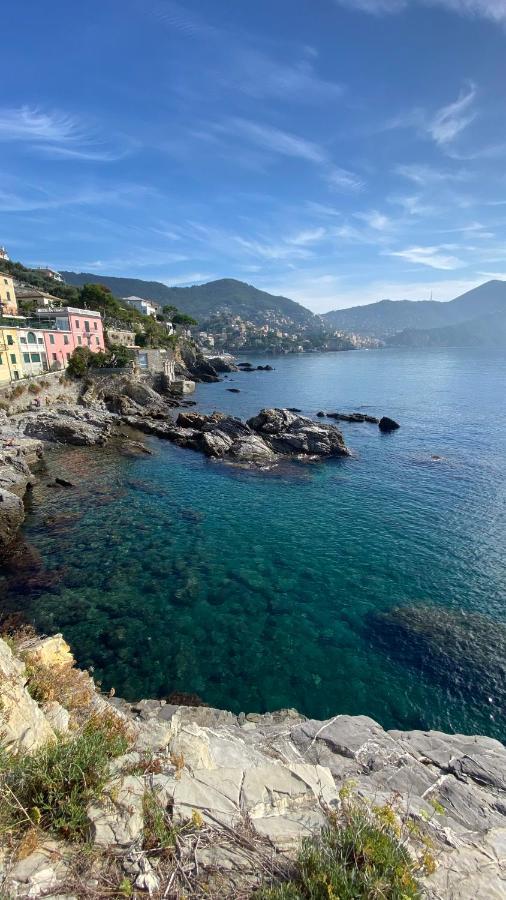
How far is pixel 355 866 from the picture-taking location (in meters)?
4.76

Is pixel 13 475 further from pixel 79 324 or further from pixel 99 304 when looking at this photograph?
pixel 99 304

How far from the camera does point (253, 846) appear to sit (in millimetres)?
5504

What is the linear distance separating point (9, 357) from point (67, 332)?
1486 centimetres

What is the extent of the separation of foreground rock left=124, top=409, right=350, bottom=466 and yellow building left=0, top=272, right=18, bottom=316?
36336mm

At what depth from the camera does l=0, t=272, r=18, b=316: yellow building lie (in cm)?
6650

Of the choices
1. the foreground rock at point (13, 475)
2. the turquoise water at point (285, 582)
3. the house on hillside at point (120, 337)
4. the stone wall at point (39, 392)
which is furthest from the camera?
the house on hillside at point (120, 337)

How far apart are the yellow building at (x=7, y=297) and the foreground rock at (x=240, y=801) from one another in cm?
7160

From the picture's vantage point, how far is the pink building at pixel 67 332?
60.2 metres

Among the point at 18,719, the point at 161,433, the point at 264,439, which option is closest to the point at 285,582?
A: the point at 18,719

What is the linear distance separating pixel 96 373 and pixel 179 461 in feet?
97.0

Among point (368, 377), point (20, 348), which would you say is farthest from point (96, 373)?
point (368, 377)

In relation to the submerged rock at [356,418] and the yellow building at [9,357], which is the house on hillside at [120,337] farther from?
the submerged rock at [356,418]

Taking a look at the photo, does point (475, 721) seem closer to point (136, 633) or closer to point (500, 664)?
point (500, 664)

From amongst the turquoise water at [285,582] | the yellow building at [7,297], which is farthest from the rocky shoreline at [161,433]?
the yellow building at [7,297]
